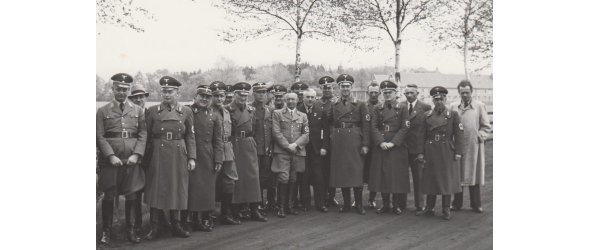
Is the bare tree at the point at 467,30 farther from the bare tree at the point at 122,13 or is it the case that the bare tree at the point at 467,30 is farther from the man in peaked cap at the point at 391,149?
the bare tree at the point at 122,13

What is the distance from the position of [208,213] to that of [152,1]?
1.96 metres

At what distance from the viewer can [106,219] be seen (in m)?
4.64

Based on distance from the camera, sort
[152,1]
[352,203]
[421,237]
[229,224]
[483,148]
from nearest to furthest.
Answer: [152,1]
[421,237]
[229,224]
[483,148]
[352,203]

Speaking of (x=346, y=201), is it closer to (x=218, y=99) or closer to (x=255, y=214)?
(x=255, y=214)

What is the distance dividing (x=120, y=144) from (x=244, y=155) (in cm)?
135

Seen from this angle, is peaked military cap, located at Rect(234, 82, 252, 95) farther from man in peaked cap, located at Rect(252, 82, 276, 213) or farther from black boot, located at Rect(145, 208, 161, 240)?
black boot, located at Rect(145, 208, 161, 240)

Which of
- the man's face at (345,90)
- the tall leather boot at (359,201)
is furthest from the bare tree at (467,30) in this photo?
the tall leather boot at (359,201)

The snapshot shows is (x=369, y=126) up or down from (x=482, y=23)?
down

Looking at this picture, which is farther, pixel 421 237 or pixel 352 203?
pixel 352 203

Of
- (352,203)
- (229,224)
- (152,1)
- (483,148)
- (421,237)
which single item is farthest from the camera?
(352,203)

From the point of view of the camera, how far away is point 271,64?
5.26 meters

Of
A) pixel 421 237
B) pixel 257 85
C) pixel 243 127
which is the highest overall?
pixel 257 85
